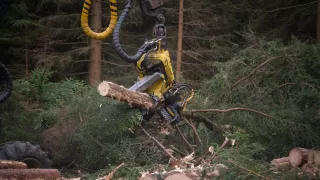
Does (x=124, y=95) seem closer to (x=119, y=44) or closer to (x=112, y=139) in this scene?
(x=119, y=44)

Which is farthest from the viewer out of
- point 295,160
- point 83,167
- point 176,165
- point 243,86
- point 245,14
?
point 245,14

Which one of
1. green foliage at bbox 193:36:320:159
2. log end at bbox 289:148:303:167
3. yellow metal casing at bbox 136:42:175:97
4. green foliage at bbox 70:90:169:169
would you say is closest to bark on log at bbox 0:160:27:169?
green foliage at bbox 70:90:169:169

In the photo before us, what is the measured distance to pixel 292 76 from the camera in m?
7.16

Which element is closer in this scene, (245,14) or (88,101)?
(88,101)

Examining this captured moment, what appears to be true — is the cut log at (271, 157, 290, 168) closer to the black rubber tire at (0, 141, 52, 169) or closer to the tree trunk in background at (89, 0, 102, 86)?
the black rubber tire at (0, 141, 52, 169)

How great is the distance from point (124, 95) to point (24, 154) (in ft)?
5.58

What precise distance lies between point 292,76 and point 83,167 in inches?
146

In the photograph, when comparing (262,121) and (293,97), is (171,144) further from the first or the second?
(293,97)

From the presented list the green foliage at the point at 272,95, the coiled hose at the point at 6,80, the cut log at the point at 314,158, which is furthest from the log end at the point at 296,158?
the coiled hose at the point at 6,80

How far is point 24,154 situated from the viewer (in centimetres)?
603

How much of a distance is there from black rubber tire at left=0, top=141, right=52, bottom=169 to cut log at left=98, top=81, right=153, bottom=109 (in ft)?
4.83

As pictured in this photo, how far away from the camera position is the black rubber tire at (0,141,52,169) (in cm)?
593

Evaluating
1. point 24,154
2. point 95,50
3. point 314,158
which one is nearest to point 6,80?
point 24,154

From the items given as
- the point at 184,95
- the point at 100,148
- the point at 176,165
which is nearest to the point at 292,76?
the point at 184,95
